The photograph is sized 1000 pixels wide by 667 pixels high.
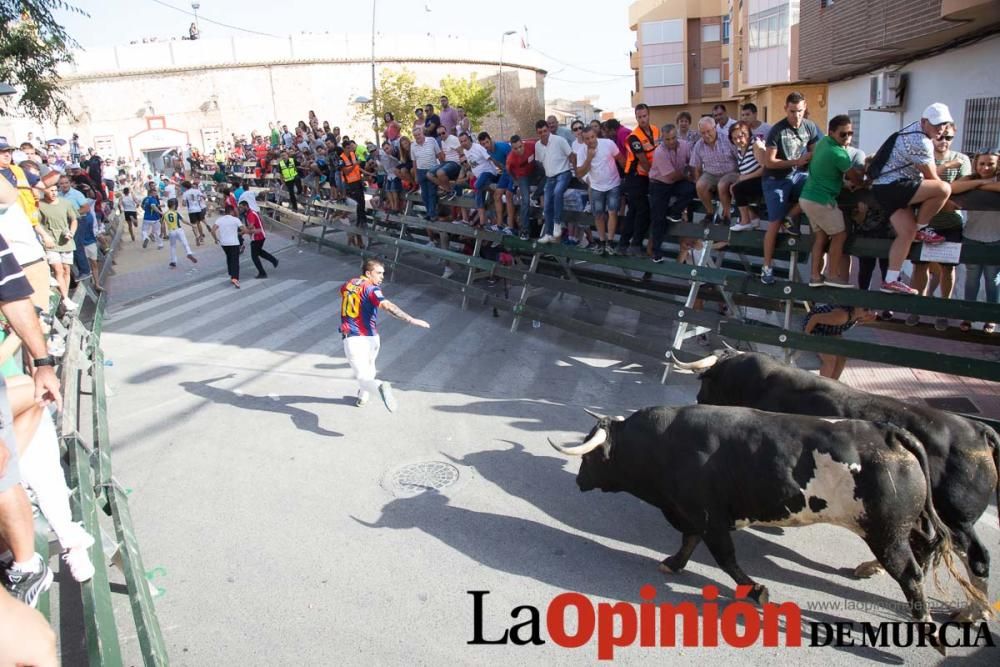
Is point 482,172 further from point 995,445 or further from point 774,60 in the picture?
point 774,60

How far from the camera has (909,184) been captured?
6430mm

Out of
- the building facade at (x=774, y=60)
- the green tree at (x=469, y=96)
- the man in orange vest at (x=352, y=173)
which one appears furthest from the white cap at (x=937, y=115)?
the green tree at (x=469, y=96)

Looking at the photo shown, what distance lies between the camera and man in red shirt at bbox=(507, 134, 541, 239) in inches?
441

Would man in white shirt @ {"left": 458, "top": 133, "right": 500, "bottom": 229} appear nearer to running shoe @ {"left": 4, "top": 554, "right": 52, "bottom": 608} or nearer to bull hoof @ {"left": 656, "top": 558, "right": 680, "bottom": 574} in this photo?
bull hoof @ {"left": 656, "top": 558, "right": 680, "bottom": 574}

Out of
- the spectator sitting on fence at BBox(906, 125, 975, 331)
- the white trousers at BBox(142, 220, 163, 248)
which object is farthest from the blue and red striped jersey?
the white trousers at BBox(142, 220, 163, 248)

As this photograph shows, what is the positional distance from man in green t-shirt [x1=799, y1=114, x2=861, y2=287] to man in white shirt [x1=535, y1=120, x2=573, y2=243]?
13.2 ft

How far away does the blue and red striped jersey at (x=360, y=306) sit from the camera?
789cm

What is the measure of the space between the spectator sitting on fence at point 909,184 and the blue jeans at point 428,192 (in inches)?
342

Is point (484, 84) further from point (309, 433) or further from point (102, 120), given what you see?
point (309, 433)

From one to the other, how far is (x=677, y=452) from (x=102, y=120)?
54613mm

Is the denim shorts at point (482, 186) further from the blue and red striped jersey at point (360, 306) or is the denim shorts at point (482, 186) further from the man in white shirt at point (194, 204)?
the man in white shirt at point (194, 204)

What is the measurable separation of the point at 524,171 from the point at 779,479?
7763 mm

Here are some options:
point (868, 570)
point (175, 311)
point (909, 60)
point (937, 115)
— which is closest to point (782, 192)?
point (937, 115)

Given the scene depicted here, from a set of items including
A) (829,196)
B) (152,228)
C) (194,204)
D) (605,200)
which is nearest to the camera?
(829,196)
